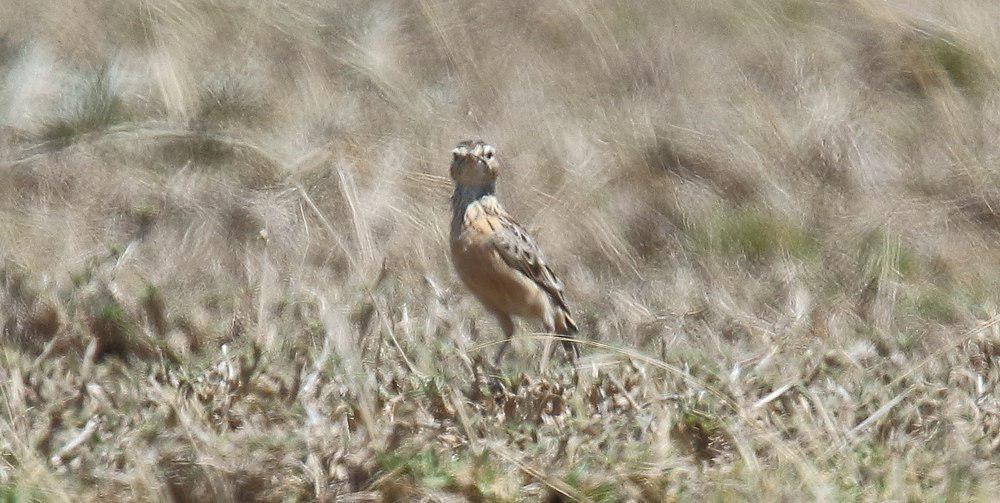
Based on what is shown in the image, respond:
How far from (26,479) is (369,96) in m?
4.78

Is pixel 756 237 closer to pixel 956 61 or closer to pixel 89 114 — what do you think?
pixel 956 61

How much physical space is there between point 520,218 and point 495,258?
1.42 m

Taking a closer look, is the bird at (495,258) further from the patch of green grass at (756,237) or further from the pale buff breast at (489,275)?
the patch of green grass at (756,237)

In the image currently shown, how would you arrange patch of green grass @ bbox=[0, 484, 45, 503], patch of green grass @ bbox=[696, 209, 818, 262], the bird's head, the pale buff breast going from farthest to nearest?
patch of green grass @ bbox=[696, 209, 818, 262]
the bird's head
the pale buff breast
patch of green grass @ bbox=[0, 484, 45, 503]

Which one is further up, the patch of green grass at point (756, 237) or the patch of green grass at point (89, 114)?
the patch of green grass at point (89, 114)

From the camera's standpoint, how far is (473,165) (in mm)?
6676

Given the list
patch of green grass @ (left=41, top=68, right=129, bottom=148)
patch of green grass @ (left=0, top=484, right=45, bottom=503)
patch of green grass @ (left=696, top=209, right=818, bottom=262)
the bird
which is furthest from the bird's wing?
patch of green grass @ (left=0, top=484, right=45, bottom=503)

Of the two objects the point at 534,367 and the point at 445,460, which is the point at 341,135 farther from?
the point at 445,460

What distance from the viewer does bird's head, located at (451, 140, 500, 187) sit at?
6.66 metres

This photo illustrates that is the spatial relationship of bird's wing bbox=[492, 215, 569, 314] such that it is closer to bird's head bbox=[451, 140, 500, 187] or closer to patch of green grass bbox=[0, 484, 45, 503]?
bird's head bbox=[451, 140, 500, 187]

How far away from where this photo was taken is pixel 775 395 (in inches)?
184

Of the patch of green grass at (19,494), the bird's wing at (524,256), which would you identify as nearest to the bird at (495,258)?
the bird's wing at (524,256)

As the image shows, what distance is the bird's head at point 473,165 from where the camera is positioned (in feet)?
21.9

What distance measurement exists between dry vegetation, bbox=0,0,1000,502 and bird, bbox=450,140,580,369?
21 centimetres
